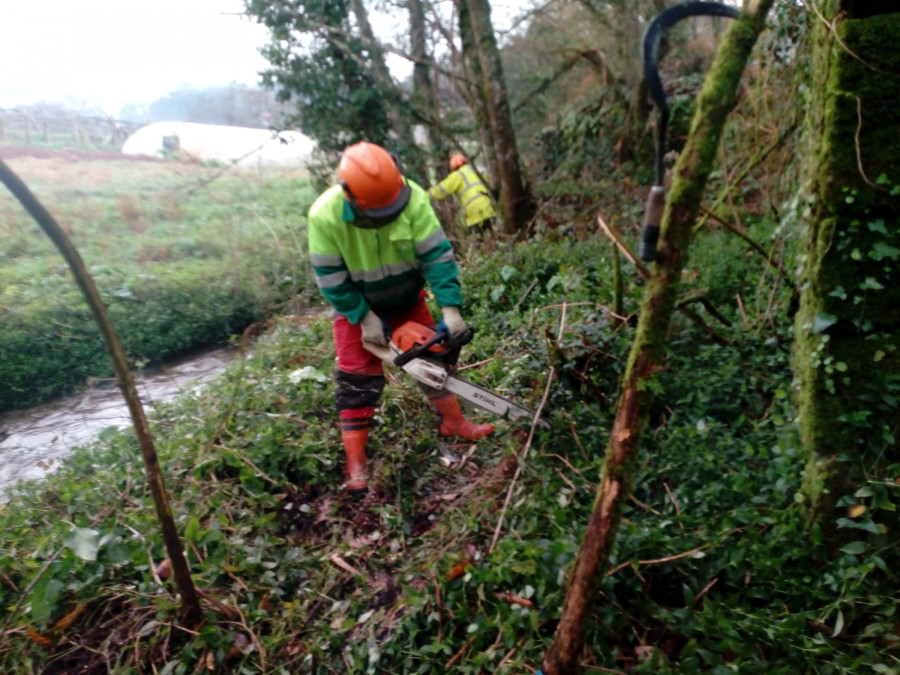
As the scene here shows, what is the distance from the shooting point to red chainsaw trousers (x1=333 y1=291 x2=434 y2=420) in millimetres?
3643

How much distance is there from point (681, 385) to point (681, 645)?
1435 millimetres

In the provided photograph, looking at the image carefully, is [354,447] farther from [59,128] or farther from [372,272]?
[59,128]

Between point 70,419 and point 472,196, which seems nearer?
point 70,419

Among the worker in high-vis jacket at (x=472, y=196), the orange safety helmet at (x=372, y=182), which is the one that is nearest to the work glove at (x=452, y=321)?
the orange safety helmet at (x=372, y=182)

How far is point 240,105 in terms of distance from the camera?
1112cm

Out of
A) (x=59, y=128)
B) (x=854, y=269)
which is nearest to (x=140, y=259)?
(x=59, y=128)

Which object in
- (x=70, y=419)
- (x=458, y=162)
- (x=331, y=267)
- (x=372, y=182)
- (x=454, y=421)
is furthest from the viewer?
(x=458, y=162)

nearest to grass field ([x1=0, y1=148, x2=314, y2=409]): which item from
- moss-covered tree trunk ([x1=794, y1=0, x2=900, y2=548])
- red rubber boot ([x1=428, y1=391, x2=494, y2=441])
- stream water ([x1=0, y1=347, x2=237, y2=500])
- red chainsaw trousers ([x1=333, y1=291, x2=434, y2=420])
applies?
stream water ([x1=0, y1=347, x2=237, y2=500])

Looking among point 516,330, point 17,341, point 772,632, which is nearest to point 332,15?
point 17,341

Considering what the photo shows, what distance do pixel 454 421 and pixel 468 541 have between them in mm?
1057

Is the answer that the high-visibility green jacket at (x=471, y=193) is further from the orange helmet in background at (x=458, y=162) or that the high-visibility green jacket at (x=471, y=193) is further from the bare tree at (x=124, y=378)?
the bare tree at (x=124, y=378)

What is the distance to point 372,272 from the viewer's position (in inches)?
134

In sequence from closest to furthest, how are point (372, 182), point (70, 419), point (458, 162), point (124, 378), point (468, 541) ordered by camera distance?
point (124, 378)
point (468, 541)
point (372, 182)
point (70, 419)
point (458, 162)

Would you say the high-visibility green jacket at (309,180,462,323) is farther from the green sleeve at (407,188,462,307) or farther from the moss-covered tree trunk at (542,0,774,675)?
the moss-covered tree trunk at (542,0,774,675)
